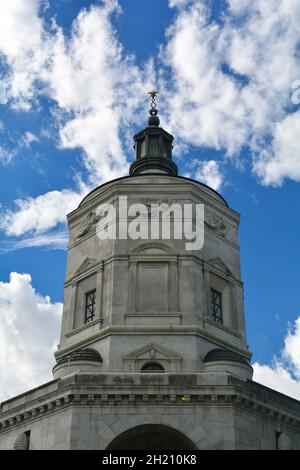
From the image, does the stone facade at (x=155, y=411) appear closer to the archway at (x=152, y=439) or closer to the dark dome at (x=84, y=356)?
the archway at (x=152, y=439)

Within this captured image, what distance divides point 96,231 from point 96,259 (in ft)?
6.40

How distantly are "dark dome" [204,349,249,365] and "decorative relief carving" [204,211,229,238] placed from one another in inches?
319

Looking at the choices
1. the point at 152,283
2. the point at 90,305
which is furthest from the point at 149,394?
the point at 90,305

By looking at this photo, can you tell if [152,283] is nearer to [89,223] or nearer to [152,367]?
[152,367]

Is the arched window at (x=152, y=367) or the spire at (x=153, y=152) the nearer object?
the arched window at (x=152, y=367)

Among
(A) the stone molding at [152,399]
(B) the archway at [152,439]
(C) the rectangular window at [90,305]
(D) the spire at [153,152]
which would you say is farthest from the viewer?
(D) the spire at [153,152]

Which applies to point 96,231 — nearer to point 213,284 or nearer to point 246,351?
point 213,284

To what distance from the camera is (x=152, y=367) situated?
114ft

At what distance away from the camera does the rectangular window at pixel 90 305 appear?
37959 mm

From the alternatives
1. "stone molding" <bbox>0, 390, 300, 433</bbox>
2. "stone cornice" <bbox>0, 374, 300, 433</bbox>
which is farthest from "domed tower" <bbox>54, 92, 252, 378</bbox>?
"stone molding" <bbox>0, 390, 300, 433</bbox>

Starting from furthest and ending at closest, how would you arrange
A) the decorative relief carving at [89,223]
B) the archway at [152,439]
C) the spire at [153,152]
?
the spire at [153,152] → the decorative relief carving at [89,223] → the archway at [152,439]

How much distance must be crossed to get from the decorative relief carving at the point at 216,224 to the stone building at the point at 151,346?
0.09 m

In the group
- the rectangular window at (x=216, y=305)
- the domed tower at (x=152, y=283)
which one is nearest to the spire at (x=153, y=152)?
the domed tower at (x=152, y=283)

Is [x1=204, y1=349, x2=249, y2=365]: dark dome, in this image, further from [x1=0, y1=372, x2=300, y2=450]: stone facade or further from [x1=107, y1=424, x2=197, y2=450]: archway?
[x1=107, y1=424, x2=197, y2=450]: archway
